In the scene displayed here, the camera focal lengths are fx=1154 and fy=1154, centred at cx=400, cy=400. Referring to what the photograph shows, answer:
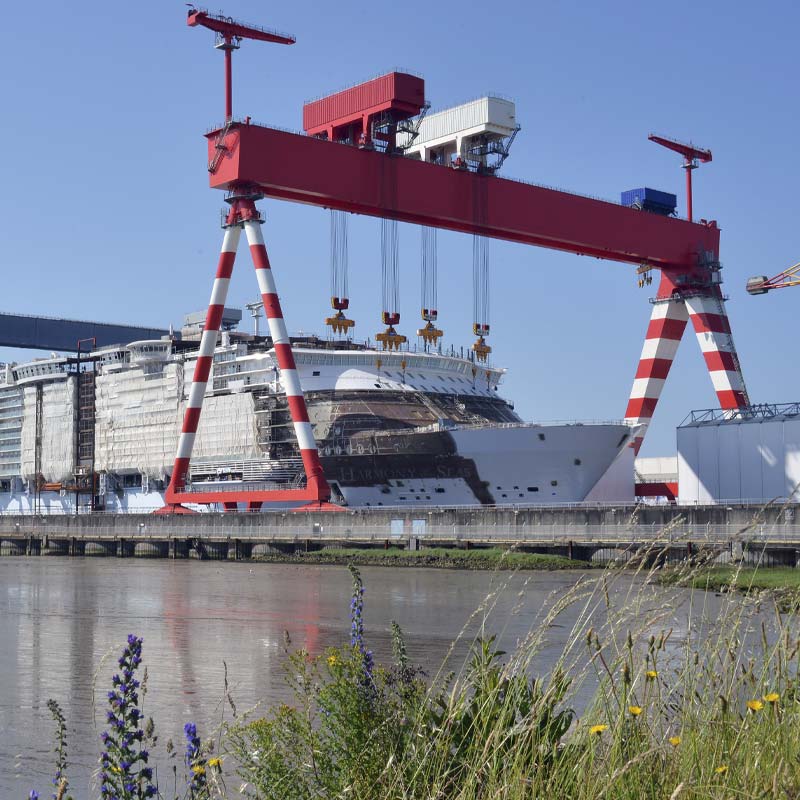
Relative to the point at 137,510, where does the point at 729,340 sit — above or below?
above

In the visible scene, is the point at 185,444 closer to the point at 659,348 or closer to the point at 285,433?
the point at 285,433

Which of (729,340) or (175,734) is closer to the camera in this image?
(175,734)

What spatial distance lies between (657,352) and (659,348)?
0.19m

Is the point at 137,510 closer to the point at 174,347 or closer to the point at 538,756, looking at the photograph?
the point at 174,347

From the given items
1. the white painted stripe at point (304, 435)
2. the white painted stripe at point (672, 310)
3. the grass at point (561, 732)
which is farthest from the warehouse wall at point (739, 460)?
the grass at point (561, 732)

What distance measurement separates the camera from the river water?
369 inches

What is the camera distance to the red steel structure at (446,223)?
33812mm

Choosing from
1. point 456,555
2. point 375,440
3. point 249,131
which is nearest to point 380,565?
point 456,555

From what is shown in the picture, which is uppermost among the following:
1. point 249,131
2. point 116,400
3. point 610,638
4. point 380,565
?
point 249,131

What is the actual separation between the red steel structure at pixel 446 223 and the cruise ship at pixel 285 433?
3.42 m

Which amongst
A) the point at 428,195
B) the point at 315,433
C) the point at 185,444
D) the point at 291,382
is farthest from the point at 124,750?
the point at 315,433

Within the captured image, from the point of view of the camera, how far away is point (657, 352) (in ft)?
131

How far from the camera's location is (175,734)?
925 centimetres

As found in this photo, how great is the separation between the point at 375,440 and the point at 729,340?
12709 millimetres
